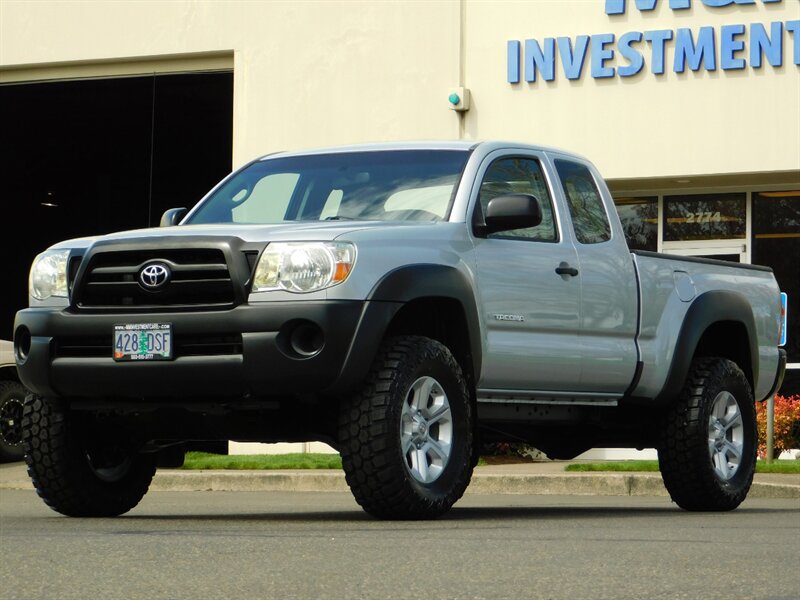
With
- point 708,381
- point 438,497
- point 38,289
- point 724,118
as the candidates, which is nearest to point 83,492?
point 38,289

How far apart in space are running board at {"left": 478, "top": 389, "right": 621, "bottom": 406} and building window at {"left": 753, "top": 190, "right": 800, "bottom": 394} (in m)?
10.2

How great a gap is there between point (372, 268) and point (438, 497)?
117 cm

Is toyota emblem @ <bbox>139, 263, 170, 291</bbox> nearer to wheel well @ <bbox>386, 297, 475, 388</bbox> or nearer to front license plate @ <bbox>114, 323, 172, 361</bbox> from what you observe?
front license plate @ <bbox>114, 323, 172, 361</bbox>

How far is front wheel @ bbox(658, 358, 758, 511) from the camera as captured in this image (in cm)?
1022

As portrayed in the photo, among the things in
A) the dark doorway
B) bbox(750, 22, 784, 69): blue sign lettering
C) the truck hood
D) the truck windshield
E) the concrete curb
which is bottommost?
the concrete curb

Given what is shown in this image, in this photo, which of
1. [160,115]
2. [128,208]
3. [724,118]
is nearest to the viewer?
[724,118]

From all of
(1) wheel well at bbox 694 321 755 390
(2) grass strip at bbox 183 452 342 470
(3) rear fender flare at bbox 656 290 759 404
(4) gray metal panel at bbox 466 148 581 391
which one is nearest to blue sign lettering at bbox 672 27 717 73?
(2) grass strip at bbox 183 452 342 470

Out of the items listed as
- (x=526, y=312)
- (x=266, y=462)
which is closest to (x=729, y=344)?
(x=526, y=312)

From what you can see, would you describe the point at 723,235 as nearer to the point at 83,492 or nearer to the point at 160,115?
the point at 160,115

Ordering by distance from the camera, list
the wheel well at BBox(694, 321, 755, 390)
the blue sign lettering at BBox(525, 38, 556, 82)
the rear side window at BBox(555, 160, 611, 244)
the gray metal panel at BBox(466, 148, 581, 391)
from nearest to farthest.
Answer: the gray metal panel at BBox(466, 148, 581, 391) → the rear side window at BBox(555, 160, 611, 244) → the wheel well at BBox(694, 321, 755, 390) → the blue sign lettering at BBox(525, 38, 556, 82)

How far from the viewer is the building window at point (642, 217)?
2042cm

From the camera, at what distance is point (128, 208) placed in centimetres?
3306

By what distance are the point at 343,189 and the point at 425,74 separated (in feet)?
36.7

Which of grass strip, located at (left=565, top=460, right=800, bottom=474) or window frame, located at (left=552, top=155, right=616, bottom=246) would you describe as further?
grass strip, located at (left=565, top=460, right=800, bottom=474)
